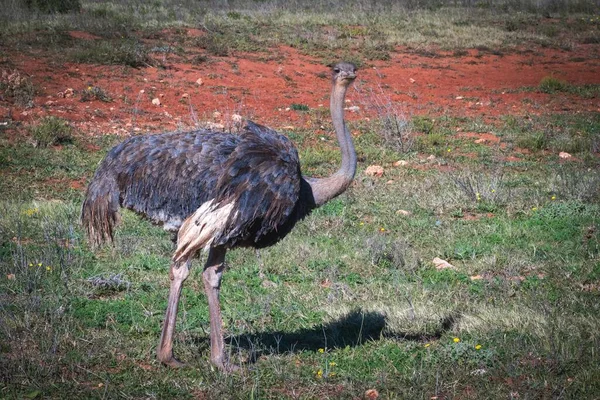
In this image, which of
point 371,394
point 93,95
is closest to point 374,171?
point 93,95

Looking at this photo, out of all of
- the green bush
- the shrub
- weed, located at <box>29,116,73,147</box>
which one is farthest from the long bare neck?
the green bush

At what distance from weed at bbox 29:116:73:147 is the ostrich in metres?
6.36

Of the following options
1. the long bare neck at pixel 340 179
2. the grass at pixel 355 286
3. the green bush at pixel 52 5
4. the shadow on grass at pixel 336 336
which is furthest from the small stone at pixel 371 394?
the green bush at pixel 52 5

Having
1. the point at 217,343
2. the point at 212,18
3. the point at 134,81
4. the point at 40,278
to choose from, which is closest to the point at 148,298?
the point at 40,278

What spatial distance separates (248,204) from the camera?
14.9 feet

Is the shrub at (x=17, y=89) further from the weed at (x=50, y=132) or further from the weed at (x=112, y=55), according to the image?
the weed at (x=112, y=55)

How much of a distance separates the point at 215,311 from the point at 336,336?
38.2 inches

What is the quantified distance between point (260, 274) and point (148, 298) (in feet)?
3.24

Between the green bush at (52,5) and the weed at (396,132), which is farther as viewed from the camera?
the green bush at (52,5)

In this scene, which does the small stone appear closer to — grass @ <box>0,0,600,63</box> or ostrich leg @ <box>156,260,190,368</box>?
ostrich leg @ <box>156,260,190,368</box>

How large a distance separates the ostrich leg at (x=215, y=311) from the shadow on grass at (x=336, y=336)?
31 cm

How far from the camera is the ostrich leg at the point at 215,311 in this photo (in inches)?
185

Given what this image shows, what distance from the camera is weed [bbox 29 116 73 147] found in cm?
1091

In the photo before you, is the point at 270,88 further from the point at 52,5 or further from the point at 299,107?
the point at 52,5
